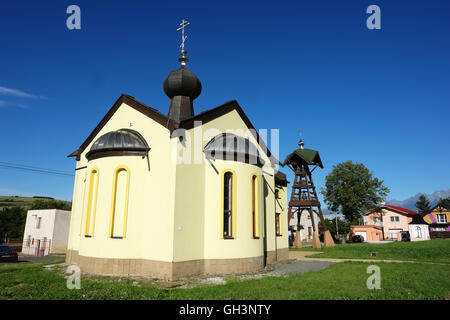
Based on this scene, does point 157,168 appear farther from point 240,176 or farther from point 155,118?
point 240,176

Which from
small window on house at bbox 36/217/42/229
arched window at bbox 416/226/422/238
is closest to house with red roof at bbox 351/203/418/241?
arched window at bbox 416/226/422/238

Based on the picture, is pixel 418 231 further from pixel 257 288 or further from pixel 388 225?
pixel 257 288

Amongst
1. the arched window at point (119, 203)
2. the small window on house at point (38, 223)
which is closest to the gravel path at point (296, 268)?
the arched window at point (119, 203)

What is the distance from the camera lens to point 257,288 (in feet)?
29.6

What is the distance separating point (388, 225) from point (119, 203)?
171ft

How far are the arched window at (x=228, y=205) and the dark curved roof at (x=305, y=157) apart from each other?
1707cm

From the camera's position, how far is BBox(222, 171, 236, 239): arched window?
12.4m

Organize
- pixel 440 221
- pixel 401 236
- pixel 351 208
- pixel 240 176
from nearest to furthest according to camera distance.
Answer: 1. pixel 240 176
2. pixel 351 208
3. pixel 401 236
4. pixel 440 221

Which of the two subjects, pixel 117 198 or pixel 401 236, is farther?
pixel 401 236

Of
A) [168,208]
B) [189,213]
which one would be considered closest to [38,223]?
[168,208]
